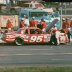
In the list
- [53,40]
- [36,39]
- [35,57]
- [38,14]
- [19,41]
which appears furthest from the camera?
[38,14]

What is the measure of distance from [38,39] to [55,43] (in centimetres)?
116

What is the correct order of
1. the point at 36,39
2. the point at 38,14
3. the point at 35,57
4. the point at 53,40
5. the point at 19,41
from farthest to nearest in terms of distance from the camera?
the point at 38,14 → the point at 53,40 → the point at 36,39 → the point at 19,41 → the point at 35,57

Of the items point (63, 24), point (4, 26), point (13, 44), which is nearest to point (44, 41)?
point (13, 44)

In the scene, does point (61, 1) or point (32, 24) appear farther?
point (32, 24)

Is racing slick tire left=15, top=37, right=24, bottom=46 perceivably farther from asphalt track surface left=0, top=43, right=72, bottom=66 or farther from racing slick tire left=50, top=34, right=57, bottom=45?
racing slick tire left=50, top=34, right=57, bottom=45

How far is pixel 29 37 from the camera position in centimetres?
2428

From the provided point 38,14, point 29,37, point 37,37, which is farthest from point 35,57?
point 38,14

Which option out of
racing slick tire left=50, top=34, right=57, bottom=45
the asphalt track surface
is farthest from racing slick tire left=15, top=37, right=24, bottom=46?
racing slick tire left=50, top=34, right=57, bottom=45

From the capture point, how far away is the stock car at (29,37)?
24125 mm

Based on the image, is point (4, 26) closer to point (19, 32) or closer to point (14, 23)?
point (14, 23)

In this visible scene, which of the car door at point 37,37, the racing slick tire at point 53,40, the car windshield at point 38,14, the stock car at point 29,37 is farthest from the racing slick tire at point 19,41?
the car windshield at point 38,14

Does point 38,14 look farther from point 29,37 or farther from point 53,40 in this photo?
point 29,37

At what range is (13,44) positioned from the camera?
82.5 ft

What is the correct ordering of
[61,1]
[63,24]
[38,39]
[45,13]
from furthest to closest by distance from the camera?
[45,13] → [63,24] → [38,39] → [61,1]
